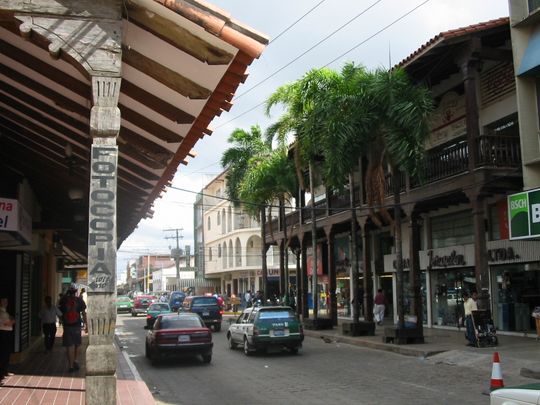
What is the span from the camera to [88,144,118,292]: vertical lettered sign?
6277 mm

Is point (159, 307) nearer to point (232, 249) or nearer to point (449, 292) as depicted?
point (449, 292)

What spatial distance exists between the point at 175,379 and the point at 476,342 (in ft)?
29.2

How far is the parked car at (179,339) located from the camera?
16484 millimetres

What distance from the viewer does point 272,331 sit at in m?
18.4

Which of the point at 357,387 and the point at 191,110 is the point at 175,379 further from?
the point at 191,110

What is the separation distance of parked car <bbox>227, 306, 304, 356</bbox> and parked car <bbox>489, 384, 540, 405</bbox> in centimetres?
1263

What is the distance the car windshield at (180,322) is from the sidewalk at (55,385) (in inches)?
Result: 64.1

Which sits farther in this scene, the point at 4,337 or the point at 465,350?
the point at 465,350

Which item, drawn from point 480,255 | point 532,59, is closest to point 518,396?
point 480,255

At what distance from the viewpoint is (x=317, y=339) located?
24359 mm

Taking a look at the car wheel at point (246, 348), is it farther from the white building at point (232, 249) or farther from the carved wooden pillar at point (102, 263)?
the white building at point (232, 249)

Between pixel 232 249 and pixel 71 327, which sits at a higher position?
pixel 232 249

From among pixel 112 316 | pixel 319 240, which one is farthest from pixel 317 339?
pixel 112 316

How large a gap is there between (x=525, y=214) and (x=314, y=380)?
24.5ft
